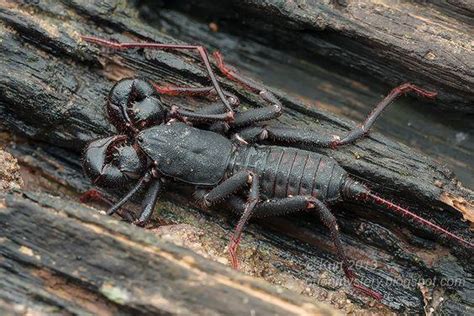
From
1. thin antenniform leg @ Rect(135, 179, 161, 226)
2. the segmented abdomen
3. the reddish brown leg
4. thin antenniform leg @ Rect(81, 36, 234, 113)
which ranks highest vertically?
thin antenniform leg @ Rect(81, 36, 234, 113)

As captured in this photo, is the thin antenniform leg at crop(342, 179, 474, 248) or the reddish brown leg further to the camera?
the reddish brown leg

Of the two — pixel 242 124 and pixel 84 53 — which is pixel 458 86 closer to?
pixel 242 124

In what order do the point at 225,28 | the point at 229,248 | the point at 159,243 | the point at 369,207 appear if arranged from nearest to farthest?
1. the point at 159,243
2. the point at 229,248
3. the point at 369,207
4. the point at 225,28

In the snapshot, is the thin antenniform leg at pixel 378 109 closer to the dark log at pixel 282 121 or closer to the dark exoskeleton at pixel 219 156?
the dark exoskeleton at pixel 219 156

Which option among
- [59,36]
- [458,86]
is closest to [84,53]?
[59,36]

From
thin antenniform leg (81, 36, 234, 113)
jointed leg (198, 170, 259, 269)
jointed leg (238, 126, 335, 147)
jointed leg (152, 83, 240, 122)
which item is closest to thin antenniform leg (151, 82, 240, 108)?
jointed leg (152, 83, 240, 122)

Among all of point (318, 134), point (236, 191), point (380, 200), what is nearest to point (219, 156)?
point (236, 191)

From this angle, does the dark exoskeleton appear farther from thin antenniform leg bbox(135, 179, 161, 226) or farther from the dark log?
the dark log
